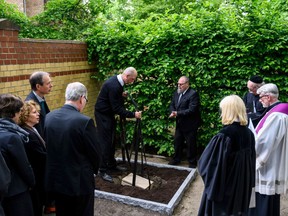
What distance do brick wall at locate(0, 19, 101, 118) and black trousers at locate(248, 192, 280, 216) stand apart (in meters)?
4.15

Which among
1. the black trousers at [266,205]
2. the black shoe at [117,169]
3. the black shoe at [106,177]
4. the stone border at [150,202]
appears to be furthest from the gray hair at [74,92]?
the black shoe at [117,169]

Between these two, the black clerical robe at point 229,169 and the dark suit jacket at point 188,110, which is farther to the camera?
the dark suit jacket at point 188,110

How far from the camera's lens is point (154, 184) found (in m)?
5.25

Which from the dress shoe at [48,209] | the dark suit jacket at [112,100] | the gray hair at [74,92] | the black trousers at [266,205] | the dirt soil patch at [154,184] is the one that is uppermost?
the gray hair at [74,92]

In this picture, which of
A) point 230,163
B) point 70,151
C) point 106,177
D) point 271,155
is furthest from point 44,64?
point 271,155

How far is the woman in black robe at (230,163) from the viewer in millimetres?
2975

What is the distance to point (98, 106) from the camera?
5.22 meters

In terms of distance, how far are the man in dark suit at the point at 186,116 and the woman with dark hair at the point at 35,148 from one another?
10.5 feet

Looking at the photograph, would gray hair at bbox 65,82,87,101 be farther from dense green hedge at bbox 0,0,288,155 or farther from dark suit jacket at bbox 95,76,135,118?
dense green hedge at bbox 0,0,288,155

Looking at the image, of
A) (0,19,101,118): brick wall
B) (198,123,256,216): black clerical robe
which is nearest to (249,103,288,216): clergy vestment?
(198,123,256,216): black clerical robe

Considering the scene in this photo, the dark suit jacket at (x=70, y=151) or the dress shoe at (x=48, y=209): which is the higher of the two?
the dark suit jacket at (x=70, y=151)

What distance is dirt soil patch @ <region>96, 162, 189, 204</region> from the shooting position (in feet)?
15.3

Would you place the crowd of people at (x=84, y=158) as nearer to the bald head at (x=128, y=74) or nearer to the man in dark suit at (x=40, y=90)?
the man in dark suit at (x=40, y=90)

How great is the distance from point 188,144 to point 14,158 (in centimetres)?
419
